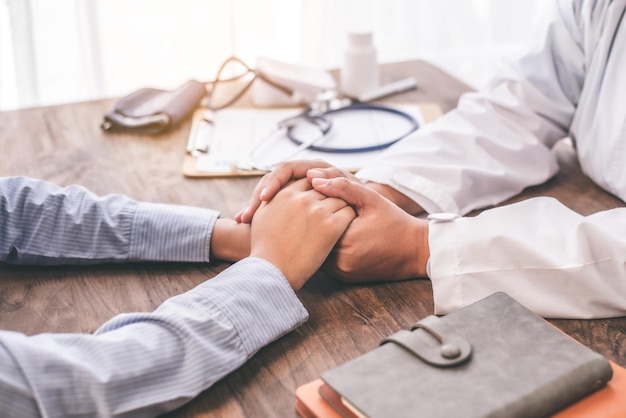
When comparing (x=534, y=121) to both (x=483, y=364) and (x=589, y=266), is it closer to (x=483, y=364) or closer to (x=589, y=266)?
(x=589, y=266)

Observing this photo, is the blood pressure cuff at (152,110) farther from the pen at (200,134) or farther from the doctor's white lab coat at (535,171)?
the doctor's white lab coat at (535,171)

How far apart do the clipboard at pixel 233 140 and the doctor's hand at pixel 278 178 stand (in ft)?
0.50

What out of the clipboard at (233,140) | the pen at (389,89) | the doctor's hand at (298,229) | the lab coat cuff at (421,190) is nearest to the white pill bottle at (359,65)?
the pen at (389,89)

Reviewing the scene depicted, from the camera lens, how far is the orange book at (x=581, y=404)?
59 cm

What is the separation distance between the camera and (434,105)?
136 cm

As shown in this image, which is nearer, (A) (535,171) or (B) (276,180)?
(B) (276,180)

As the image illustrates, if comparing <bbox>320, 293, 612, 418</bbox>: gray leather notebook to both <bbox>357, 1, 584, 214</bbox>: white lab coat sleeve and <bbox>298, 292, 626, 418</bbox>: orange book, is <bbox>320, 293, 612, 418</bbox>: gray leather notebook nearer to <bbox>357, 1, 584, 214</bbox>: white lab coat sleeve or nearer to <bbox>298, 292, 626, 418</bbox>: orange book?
<bbox>298, 292, 626, 418</bbox>: orange book

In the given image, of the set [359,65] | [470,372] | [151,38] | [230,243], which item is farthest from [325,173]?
[151,38]

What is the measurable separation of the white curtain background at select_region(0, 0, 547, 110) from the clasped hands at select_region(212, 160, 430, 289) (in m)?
1.35

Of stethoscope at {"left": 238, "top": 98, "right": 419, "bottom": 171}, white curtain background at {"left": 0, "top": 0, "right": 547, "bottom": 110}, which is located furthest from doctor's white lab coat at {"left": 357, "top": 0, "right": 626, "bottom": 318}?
white curtain background at {"left": 0, "top": 0, "right": 547, "bottom": 110}

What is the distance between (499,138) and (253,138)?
1.39 feet

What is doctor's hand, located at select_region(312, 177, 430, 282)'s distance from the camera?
84 cm

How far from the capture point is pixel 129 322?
69cm

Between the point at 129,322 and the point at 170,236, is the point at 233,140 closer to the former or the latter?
the point at 170,236
